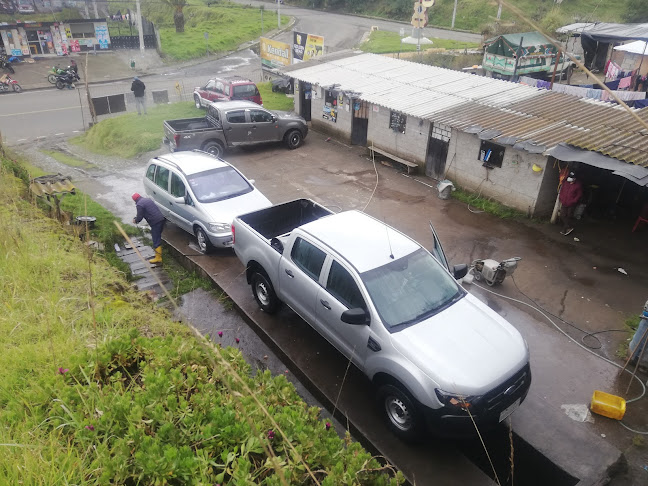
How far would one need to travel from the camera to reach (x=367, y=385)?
20.4 ft

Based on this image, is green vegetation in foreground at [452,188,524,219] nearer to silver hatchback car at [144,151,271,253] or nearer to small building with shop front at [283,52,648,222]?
small building with shop front at [283,52,648,222]

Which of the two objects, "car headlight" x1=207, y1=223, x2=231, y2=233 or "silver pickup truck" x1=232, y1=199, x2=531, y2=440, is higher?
"silver pickup truck" x1=232, y1=199, x2=531, y2=440

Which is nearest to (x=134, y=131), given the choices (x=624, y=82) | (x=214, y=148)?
(x=214, y=148)

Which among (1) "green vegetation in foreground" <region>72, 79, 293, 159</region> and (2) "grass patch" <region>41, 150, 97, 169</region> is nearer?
(2) "grass patch" <region>41, 150, 97, 169</region>

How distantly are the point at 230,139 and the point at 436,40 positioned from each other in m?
28.2

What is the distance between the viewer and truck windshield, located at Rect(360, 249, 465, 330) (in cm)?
559

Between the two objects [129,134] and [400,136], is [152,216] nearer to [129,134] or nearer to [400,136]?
[400,136]

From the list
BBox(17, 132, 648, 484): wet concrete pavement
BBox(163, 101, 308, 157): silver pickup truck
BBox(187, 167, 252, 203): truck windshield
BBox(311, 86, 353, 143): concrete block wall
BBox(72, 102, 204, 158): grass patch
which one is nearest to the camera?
BBox(17, 132, 648, 484): wet concrete pavement

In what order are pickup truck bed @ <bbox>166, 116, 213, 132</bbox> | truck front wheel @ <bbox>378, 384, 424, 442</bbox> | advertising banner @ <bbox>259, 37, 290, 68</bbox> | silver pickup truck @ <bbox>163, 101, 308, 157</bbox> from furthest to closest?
advertising banner @ <bbox>259, 37, 290, 68</bbox>
pickup truck bed @ <bbox>166, 116, 213, 132</bbox>
silver pickup truck @ <bbox>163, 101, 308, 157</bbox>
truck front wheel @ <bbox>378, 384, 424, 442</bbox>

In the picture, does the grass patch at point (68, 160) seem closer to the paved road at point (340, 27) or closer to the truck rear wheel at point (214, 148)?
the truck rear wheel at point (214, 148)

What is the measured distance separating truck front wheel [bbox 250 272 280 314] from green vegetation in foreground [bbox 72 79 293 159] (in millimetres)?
11096

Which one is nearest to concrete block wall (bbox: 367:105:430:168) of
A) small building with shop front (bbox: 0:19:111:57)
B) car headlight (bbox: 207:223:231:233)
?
car headlight (bbox: 207:223:231:233)

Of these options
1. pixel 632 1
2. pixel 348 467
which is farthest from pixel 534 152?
pixel 632 1

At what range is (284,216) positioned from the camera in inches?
336
